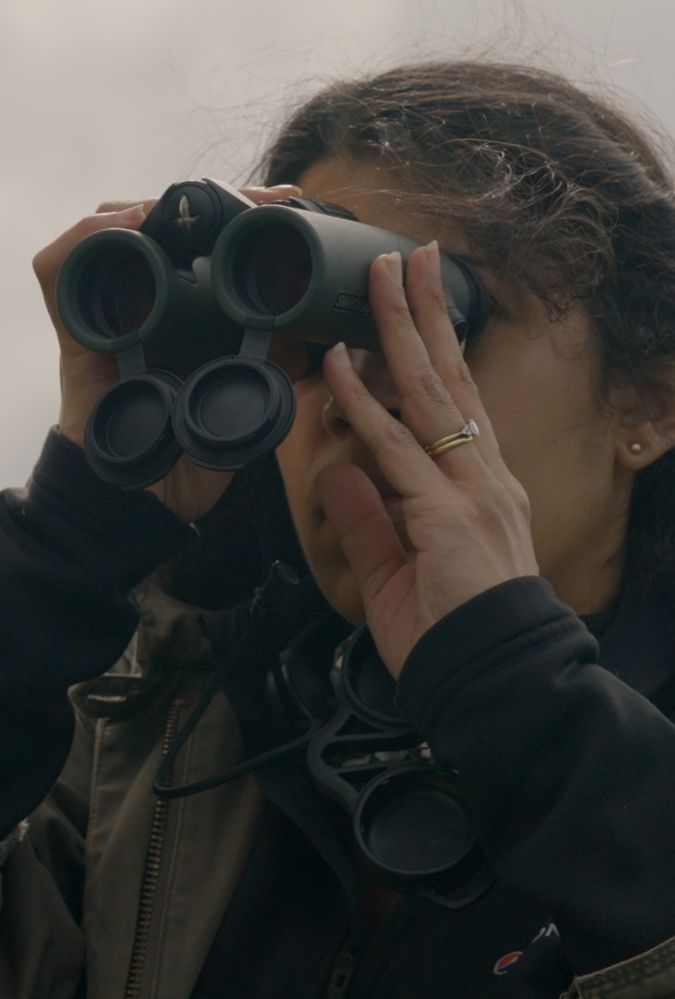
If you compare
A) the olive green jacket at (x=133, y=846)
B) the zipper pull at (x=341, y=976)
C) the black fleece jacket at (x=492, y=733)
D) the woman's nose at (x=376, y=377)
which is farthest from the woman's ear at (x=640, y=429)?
the zipper pull at (x=341, y=976)

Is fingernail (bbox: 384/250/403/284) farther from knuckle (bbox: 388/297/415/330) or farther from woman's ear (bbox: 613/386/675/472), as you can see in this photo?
woman's ear (bbox: 613/386/675/472)

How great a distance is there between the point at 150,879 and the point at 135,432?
0.62 m

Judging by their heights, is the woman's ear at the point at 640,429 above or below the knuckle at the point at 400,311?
below

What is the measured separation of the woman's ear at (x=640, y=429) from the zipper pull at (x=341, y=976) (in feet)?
2.38

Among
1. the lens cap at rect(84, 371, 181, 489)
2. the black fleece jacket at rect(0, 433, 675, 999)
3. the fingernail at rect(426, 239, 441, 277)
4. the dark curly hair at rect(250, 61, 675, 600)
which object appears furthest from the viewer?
the dark curly hair at rect(250, 61, 675, 600)

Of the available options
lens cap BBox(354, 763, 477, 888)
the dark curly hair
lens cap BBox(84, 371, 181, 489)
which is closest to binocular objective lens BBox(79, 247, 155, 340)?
lens cap BBox(84, 371, 181, 489)

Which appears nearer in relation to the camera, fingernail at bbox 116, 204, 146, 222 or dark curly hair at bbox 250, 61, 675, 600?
fingernail at bbox 116, 204, 146, 222

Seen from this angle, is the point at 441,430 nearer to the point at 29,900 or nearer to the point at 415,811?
the point at 415,811

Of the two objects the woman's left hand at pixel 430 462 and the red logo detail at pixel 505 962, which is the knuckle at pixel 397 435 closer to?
the woman's left hand at pixel 430 462

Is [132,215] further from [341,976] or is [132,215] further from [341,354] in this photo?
[341,976]

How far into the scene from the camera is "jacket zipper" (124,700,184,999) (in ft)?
6.35

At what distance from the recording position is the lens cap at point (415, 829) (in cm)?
175

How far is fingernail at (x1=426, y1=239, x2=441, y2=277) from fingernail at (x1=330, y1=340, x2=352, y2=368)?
13 cm

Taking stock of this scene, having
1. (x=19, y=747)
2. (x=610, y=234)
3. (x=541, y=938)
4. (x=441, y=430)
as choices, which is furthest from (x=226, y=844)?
(x=610, y=234)
